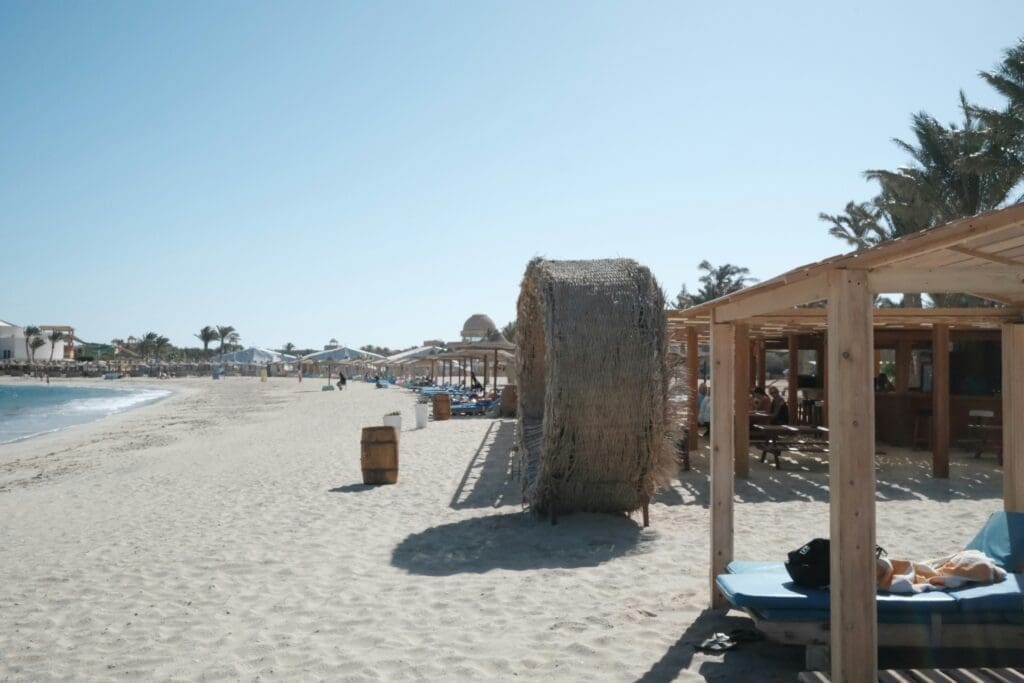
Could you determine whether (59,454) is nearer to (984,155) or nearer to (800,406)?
(800,406)

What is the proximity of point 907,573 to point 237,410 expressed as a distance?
3223 cm

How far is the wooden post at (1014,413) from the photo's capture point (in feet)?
16.1

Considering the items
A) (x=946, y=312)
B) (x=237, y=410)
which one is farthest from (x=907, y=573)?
(x=237, y=410)

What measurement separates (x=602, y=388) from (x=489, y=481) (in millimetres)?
3756

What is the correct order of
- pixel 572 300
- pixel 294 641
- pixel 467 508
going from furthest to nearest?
pixel 467 508
pixel 572 300
pixel 294 641

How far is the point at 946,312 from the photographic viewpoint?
371 inches

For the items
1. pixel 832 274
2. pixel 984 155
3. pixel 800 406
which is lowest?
pixel 800 406

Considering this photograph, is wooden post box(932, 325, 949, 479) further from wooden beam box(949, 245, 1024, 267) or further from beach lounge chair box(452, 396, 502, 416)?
beach lounge chair box(452, 396, 502, 416)

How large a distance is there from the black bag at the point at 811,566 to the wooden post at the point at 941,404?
719cm

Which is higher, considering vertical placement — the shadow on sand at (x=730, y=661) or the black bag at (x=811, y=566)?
the black bag at (x=811, y=566)

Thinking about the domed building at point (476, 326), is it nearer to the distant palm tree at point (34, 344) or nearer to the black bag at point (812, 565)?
the black bag at point (812, 565)

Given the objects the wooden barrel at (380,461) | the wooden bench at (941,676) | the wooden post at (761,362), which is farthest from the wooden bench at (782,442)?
the wooden bench at (941,676)

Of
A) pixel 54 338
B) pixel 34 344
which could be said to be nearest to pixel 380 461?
pixel 34 344

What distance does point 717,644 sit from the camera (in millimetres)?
4379
